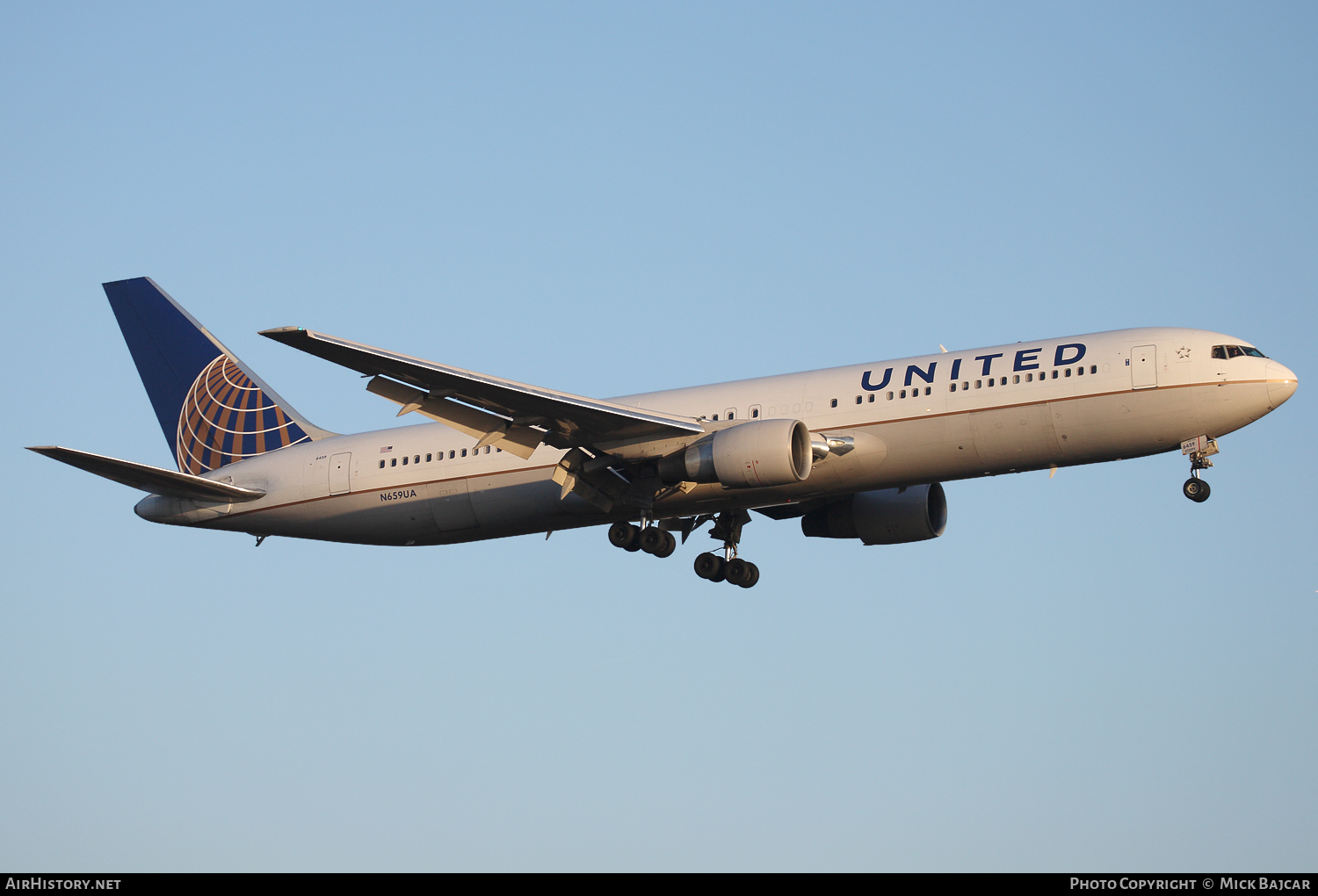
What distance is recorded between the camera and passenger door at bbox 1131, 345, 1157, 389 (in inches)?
1377

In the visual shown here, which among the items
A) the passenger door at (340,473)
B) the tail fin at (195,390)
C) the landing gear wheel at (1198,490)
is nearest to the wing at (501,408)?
the passenger door at (340,473)

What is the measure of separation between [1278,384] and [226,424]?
2897cm

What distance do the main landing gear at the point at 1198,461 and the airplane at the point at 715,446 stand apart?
0.14ft

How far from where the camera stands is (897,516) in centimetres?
4350

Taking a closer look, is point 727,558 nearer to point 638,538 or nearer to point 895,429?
A: point 638,538

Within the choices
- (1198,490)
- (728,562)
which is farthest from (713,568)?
(1198,490)

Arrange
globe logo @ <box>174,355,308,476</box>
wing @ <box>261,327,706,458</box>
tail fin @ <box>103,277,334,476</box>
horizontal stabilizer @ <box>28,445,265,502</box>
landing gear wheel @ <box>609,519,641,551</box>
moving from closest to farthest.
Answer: wing @ <box>261,327,706,458</box>, horizontal stabilizer @ <box>28,445,265,502</box>, landing gear wheel @ <box>609,519,641,551</box>, globe logo @ <box>174,355,308,476</box>, tail fin @ <box>103,277,334,476</box>

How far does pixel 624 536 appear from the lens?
40094 millimetres

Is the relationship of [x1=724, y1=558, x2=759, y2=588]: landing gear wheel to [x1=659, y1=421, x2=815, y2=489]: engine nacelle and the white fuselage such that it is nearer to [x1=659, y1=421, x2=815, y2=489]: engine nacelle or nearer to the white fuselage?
the white fuselage

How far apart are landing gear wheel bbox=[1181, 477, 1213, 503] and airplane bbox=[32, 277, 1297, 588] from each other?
39 mm

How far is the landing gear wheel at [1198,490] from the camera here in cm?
3584

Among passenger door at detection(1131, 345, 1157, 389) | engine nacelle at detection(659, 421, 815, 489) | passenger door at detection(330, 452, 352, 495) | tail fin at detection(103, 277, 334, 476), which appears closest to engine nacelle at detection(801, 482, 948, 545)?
engine nacelle at detection(659, 421, 815, 489)

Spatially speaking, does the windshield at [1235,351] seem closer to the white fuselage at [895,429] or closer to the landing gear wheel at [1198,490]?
the white fuselage at [895,429]

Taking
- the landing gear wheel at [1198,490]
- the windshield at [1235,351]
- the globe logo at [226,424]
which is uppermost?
the globe logo at [226,424]
